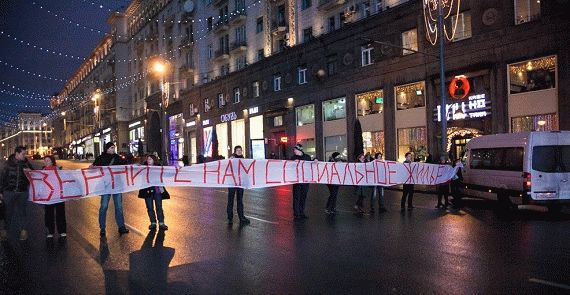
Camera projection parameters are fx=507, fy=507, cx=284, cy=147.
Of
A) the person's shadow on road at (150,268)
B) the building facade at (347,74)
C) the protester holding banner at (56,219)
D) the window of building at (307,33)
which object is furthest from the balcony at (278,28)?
the person's shadow on road at (150,268)

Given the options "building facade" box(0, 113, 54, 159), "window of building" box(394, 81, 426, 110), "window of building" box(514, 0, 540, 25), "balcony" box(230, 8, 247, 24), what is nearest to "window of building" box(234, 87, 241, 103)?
"balcony" box(230, 8, 247, 24)

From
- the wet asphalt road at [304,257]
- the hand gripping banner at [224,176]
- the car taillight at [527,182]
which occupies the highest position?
the hand gripping banner at [224,176]

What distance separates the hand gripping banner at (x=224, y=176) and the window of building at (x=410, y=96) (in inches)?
527

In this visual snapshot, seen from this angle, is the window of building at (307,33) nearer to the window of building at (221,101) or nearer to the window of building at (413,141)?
the window of building at (413,141)

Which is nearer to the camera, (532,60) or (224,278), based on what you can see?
(224,278)

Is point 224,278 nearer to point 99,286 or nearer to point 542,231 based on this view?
point 99,286

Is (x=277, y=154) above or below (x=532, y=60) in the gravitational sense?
below

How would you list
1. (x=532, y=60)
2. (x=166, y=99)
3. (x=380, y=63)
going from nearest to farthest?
1. (x=532, y=60)
2. (x=380, y=63)
3. (x=166, y=99)

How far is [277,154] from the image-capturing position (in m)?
42.4

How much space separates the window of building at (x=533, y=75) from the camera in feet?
73.6

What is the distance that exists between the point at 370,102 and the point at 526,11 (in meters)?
11.5

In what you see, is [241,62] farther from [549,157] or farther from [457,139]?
[549,157]

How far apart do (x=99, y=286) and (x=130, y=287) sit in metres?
0.44

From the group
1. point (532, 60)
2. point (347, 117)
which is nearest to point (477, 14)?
point (532, 60)
